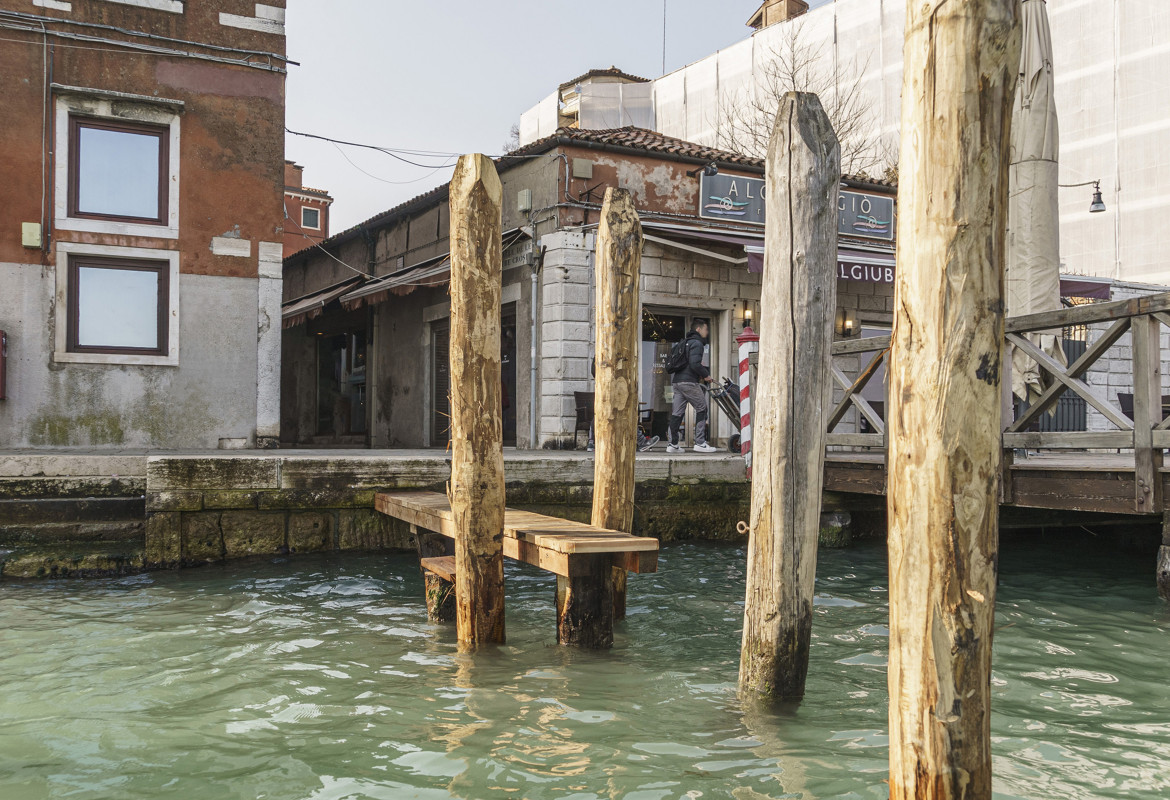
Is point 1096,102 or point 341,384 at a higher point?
point 1096,102

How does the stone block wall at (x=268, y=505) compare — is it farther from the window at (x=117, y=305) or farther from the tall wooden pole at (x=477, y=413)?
the window at (x=117, y=305)

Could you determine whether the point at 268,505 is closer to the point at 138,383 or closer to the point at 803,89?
the point at 138,383

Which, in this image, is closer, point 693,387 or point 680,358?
point 680,358

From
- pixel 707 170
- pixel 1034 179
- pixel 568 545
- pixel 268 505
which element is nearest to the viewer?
pixel 568 545

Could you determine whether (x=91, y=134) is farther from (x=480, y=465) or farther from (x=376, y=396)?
(x=480, y=465)

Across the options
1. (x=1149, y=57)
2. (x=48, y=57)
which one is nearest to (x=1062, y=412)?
(x=48, y=57)

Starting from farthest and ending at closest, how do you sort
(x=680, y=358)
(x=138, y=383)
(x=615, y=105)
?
(x=615, y=105) → (x=680, y=358) → (x=138, y=383)

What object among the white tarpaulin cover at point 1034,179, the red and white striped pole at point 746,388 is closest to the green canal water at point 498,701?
the white tarpaulin cover at point 1034,179

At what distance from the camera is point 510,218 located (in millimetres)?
14766

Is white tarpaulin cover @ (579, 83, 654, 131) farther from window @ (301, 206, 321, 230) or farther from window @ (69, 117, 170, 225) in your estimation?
window @ (69, 117, 170, 225)

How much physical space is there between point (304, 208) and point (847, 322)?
76.8 feet

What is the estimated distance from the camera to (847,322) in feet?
50.4

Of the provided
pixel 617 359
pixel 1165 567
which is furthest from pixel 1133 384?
pixel 617 359

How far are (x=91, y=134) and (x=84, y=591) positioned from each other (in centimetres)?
671
